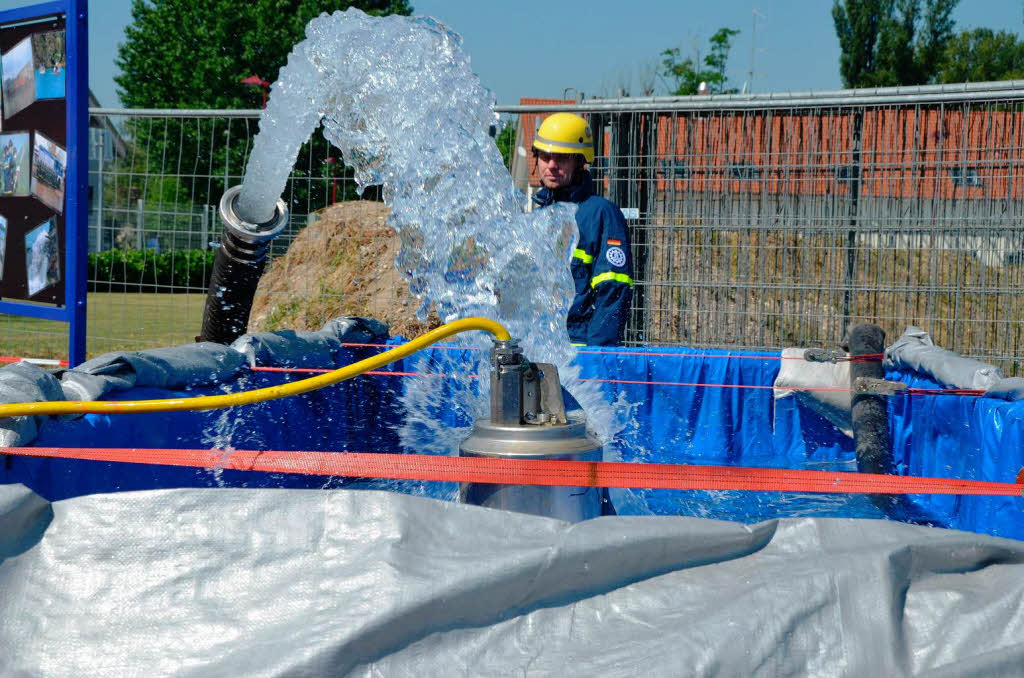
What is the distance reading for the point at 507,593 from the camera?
4.78 ft

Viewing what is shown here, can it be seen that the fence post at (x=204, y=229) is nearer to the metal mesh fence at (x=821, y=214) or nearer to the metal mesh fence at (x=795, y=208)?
the metal mesh fence at (x=795, y=208)

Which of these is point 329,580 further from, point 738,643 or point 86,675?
point 738,643

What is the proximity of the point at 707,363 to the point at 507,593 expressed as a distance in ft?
11.4

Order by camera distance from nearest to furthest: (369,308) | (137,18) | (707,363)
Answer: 1. (707,363)
2. (369,308)
3. (137,18)

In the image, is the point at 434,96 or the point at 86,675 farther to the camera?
the point at 434,96

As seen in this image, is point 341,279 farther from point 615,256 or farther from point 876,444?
point 876,444

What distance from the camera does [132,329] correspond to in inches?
379

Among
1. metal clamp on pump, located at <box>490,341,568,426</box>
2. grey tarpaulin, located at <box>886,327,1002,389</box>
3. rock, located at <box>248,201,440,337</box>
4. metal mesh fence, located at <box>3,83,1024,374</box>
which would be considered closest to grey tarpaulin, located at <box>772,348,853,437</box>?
grey tarpaulin, located at <box>886,327,1002,389</box>

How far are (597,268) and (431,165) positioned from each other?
4.98 feet

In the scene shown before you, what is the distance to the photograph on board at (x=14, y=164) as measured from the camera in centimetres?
421

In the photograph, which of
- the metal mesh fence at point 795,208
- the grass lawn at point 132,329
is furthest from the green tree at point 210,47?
the metal mesh fence at point 795,208

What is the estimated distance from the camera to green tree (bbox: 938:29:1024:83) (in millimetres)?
44188

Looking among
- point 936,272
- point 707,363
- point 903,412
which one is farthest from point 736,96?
point 903,412

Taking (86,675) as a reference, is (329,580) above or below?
above
